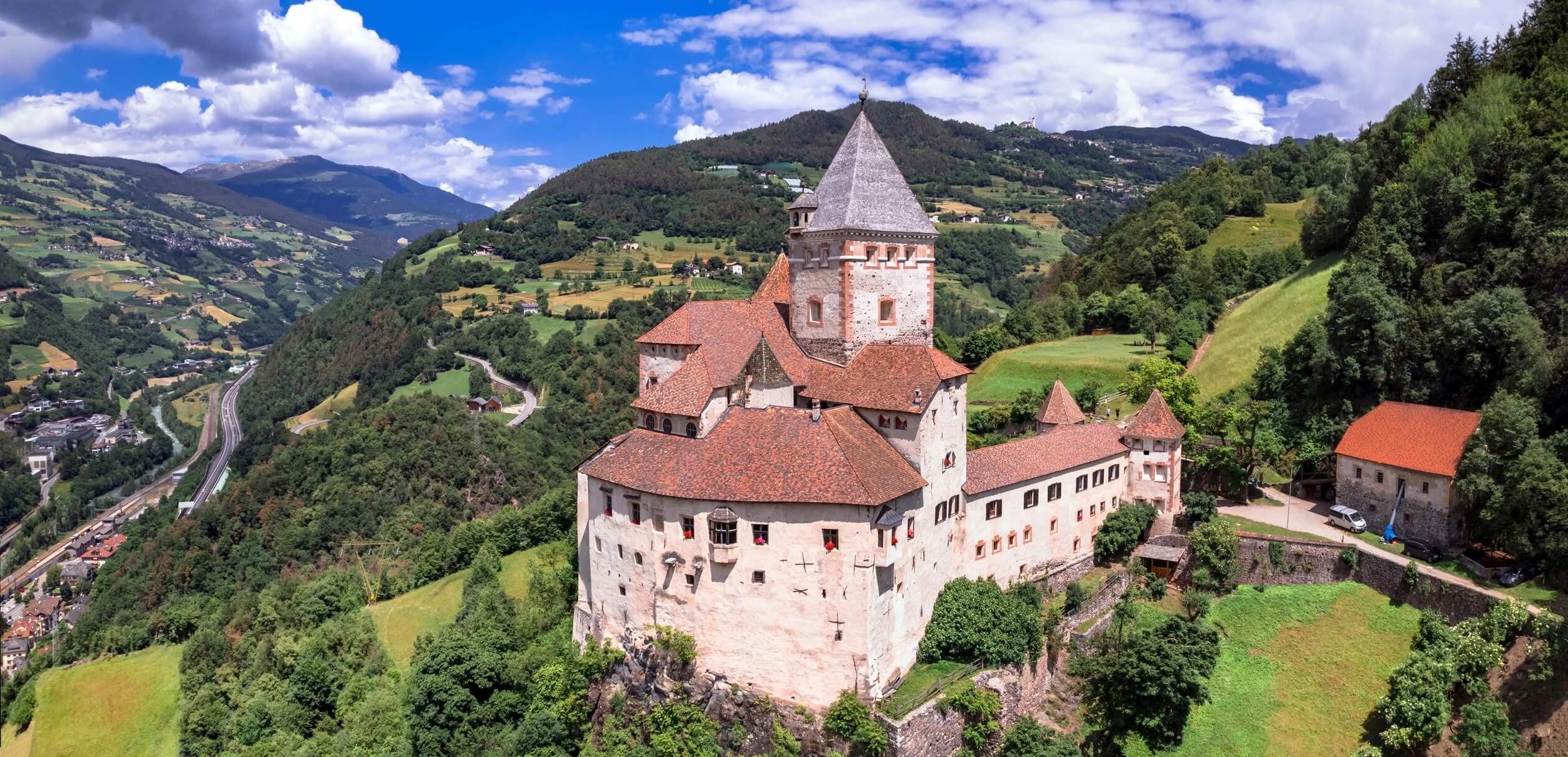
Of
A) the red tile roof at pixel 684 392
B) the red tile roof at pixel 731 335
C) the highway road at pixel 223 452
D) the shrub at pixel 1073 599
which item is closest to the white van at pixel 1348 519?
the shrub at pixel 1073 599

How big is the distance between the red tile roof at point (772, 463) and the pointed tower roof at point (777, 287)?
11743 millimetres

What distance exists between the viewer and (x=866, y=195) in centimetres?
4378

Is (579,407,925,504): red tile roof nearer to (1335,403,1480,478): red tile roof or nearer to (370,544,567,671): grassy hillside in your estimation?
(370,544,567,671): grassy hillside

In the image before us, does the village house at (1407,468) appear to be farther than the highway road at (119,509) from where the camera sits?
No

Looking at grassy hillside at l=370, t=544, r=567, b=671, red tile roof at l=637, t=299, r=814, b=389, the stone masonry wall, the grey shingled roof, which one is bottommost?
grassy hillside at l=370, t=544, r=567, b=671

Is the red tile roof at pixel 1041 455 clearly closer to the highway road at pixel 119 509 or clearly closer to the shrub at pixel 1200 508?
the shrub at pixel 1200 508

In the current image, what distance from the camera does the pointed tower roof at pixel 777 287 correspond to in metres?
50.8

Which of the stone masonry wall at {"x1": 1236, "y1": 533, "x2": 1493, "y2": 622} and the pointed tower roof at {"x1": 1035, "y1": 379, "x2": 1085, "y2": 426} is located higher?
the pointed tower roof at {"x1": 1035, "y1": 379, "x2": 1085, "y2": 426}

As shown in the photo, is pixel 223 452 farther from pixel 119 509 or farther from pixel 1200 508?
pixel 1200 508

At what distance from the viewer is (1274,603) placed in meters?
44.4

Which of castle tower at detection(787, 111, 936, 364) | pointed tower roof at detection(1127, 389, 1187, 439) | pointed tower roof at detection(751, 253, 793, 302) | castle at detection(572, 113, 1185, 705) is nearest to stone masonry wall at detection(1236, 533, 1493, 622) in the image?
pointed tower roof at detection(1127, 389, 1187, 439)

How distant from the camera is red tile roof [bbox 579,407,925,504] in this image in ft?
119

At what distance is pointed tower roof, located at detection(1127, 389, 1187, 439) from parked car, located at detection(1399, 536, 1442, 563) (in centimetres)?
1186

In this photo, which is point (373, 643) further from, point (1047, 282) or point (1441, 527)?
point (1047, 282)
